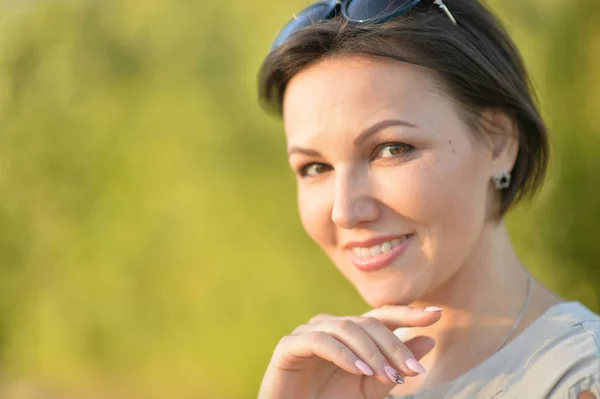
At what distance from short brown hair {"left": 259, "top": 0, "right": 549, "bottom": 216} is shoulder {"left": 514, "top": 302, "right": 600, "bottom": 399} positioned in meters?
0.38

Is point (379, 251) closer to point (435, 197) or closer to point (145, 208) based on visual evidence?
point (435, 197)

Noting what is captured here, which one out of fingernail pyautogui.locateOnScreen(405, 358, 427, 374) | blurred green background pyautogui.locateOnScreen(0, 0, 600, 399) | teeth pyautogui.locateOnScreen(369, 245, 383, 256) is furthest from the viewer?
blurred green background pyautogui.locateOnScreen(0, 0, 600, 399)

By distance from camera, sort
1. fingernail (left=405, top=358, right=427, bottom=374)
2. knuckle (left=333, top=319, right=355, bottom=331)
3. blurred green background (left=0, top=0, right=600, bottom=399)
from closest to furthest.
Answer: fingernail (left=405, top=358, right=427, bottom=374), knuckle (left=333, top=319, right=355, bottom=331), blurred green background (left=0, top=0, right=600, bottom=399)

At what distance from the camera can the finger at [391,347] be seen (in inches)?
67.5

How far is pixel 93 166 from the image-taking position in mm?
5055

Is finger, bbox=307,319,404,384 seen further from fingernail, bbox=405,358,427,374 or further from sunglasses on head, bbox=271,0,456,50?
sunglasses on head, bbox=271,0,456,50

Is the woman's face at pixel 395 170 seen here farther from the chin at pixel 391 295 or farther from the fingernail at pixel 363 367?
the fingernail at pixel 363 367

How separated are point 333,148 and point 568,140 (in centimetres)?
219

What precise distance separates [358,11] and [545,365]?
103 cm

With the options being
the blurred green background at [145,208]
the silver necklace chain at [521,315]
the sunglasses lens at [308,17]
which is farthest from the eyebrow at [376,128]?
the blurred green background at [145,208]

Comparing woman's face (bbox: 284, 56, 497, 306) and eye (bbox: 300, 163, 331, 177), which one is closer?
woman's face (bbox: 284, 56, 497, 306)

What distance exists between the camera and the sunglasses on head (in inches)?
75.4

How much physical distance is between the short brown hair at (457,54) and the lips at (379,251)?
15.5 inches

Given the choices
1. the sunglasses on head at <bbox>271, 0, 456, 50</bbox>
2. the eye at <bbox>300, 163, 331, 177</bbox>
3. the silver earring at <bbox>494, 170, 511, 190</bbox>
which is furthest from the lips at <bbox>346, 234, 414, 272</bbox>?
the sunglasses on head at <bbox>271, 0, 456, 50</bbox>
